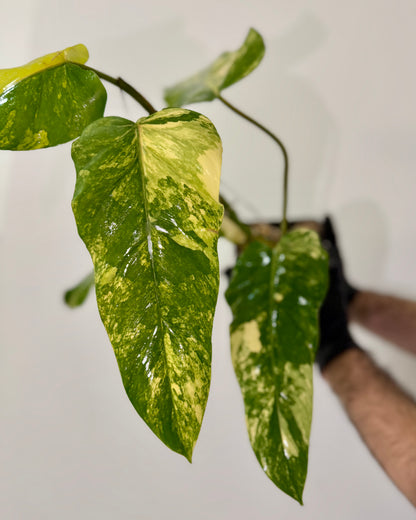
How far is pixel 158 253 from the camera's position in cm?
43

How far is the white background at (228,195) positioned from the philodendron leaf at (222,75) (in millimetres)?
→ 301

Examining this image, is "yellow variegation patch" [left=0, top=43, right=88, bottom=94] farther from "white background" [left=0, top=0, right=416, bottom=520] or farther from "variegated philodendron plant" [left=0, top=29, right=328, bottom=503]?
"white background" [left=0, top=0, right=416, bottom=520]

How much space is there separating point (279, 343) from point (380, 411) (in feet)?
0.88

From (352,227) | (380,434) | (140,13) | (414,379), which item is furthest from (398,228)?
(140,13)

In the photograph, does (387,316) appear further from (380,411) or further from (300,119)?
(300,119)

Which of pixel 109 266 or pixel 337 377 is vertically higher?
pixel 109 266

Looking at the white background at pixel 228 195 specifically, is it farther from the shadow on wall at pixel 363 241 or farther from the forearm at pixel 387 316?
the forearm at pixel 387 316

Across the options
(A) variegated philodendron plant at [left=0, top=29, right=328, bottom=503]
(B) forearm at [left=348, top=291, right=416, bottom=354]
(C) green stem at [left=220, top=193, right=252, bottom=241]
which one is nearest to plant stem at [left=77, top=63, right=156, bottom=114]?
(A) variegated philodendron plant at [left=0, top=29, right=328, bottom=503]

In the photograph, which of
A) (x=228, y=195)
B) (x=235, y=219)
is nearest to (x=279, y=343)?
(x=235, y=219)

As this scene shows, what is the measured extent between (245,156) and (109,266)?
0.81 metres

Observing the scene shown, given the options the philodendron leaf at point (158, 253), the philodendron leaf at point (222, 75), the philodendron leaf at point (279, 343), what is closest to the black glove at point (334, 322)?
the philodendron leaf at point (279, 343)

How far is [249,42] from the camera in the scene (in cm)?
71

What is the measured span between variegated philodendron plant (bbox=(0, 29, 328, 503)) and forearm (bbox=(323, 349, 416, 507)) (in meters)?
0.22

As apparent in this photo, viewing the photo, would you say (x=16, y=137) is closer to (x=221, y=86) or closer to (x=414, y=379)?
(x=221, y=86)
